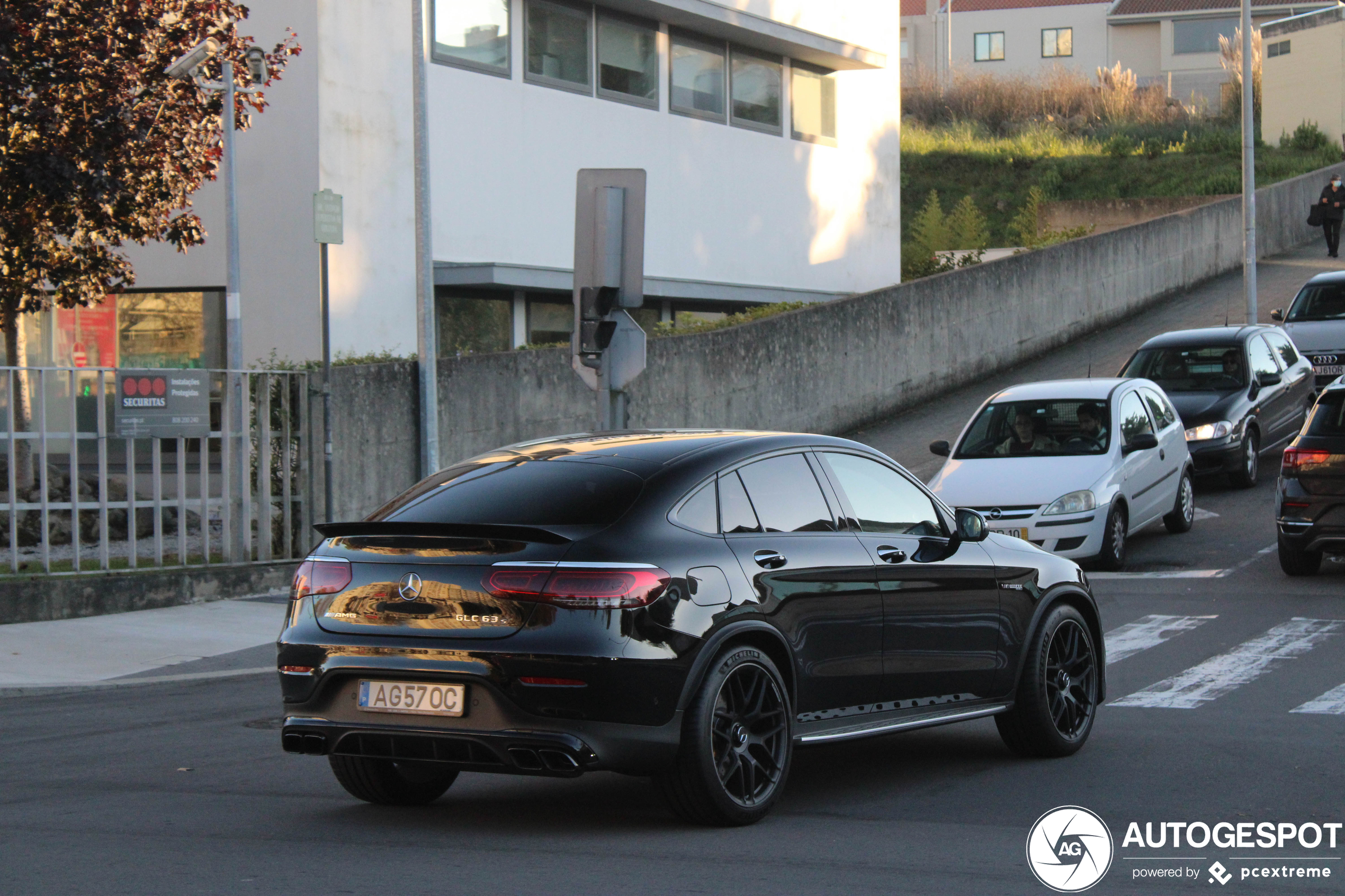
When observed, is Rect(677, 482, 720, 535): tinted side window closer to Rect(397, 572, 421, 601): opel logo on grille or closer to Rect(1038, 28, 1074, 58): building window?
Rect(397, 572, 421, 601): opel logo on grille

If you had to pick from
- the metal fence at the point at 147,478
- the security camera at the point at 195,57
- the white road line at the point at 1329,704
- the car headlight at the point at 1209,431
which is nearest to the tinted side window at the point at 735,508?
the white road line at the point at 1329,704

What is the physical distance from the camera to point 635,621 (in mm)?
6039

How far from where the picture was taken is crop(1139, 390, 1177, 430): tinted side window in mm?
16547

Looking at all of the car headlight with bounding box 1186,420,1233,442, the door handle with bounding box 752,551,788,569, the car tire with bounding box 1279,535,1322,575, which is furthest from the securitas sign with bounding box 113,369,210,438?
the car headlight with bounding box 1186,420,1233,442

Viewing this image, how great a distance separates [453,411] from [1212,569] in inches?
305

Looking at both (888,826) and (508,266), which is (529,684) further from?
(508,266)

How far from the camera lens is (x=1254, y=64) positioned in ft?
199

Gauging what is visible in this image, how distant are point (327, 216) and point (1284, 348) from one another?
1227 centimetres

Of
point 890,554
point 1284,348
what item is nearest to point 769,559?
point 890,554

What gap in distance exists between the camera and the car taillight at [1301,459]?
13562mm

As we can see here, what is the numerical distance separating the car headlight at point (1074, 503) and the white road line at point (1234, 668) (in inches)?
109

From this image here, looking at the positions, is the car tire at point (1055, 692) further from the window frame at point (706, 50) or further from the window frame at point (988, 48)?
the window frame at point (988, 48)

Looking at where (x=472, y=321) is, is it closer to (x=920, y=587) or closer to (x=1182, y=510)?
(x=1182, y=510)

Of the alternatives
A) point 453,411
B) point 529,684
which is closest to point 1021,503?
point 453,411
